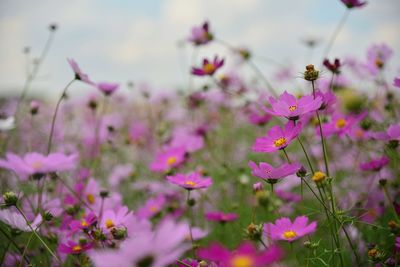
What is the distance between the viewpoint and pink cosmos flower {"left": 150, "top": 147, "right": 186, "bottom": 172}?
1321 millimetres

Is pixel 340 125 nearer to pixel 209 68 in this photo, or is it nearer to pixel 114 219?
pixel 209 68

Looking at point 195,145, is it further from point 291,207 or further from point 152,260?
point 152,260

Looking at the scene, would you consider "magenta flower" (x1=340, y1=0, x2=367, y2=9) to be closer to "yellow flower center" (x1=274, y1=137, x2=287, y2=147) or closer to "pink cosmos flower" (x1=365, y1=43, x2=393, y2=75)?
"pink cosmos flower" (x1=365, y1=43, x2=393, y2=75)

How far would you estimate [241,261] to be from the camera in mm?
453

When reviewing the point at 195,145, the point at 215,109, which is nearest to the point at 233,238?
the point at 195,145

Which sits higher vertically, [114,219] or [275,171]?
[275,171]

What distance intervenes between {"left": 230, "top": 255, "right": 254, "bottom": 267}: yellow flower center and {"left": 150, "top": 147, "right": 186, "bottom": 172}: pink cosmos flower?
0.86 meters

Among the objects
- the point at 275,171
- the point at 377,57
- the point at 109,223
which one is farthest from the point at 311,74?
the point at 377,57

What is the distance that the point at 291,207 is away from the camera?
1.40 m

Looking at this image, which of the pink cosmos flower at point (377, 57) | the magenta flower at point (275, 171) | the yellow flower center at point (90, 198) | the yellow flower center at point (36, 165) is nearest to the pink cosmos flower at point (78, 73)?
the yellow flower center at point (36, 165)

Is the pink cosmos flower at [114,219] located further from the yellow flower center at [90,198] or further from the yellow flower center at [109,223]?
the yellow flower center at [90,198]

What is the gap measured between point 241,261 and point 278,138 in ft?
1.29

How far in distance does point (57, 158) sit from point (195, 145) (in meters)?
0.65

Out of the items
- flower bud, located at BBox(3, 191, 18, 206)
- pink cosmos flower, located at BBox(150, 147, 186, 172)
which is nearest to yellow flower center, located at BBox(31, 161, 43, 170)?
flower bud, located at BBox(3, 191, 18, 206)
